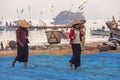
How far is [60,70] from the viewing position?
9.40 meters

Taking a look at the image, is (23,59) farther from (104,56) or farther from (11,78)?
(104,56)

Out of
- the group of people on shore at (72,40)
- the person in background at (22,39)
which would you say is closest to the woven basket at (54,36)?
the group of people on shore at (72,40)

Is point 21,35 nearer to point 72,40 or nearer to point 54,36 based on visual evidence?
point 72,40

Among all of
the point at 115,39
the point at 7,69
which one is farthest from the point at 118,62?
the point at 115,39

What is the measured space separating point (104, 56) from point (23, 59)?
3969mm

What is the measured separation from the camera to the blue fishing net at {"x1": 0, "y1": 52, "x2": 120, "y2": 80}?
323 inches

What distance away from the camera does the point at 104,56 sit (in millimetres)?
12781

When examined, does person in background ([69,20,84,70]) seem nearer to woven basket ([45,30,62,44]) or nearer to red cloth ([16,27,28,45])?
red cloth ([16,27,28,45])

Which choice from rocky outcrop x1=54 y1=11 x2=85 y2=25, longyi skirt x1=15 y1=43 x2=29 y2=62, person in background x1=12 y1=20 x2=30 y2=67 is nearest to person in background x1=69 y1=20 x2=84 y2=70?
person in background x1=12 y1=20 x2=30 y2=67

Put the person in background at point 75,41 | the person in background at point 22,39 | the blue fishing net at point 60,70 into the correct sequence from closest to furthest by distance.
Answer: the blue fishing net at point 60,70, the person in background at point 75,41, the person in background at point 22,39

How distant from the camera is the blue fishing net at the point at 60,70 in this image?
26.9ft

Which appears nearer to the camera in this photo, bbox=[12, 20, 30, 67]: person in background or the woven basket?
bbox=[12, 20, 30, 67]: person in background

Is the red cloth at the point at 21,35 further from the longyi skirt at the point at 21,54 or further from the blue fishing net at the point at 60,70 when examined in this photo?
the blue fishing net at the point at 60,70

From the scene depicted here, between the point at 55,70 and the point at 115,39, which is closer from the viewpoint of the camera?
the point at 55,70
